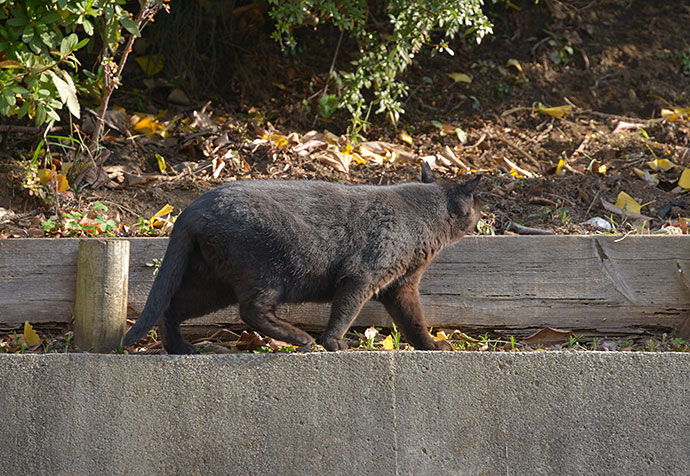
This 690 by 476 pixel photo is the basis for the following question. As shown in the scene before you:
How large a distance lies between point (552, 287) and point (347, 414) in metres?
1.45

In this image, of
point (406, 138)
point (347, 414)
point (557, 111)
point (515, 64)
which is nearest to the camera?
point (347, 414)

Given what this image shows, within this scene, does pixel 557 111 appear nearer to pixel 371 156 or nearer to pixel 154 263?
pixel 371 156

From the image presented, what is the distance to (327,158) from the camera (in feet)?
17.0

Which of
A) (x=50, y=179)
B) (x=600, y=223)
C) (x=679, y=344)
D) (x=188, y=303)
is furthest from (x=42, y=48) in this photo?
(x=679, y=344)

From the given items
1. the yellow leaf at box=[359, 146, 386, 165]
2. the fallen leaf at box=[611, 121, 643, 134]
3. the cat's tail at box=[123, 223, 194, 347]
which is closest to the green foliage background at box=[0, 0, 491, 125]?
the yellow leaf at box=[359, 146, 386, 165]

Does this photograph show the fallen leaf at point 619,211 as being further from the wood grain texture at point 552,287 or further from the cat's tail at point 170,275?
A: the cat's tail at point 170,275

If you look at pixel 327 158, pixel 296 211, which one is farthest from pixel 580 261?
pixel 327 158

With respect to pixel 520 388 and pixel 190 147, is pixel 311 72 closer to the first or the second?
pixel 190 147

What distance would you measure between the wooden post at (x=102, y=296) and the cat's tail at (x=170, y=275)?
205mm

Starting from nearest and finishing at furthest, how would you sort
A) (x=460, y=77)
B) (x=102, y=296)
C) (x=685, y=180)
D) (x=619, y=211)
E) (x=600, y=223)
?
(x=102, y=296), (x=600, y=223), (x=619, y=211), (x=685, y=180), (x=460, y=77)

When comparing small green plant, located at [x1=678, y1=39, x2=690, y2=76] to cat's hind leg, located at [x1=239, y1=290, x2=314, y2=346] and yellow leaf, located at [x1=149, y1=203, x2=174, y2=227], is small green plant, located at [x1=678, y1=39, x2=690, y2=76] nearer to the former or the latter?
yellow leaf, located at [x1=149, y1=203, x2=174, y2=227]

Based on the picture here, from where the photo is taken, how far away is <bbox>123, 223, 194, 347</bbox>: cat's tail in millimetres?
3242

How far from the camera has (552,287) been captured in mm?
3928

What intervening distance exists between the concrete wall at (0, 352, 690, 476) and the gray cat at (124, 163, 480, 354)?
29 centimetres
